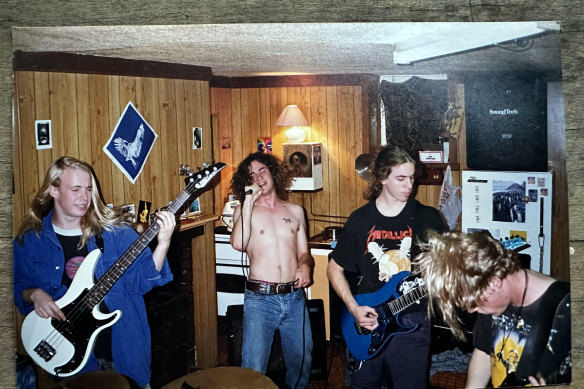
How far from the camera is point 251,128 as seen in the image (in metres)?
2.36

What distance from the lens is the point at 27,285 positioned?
2.25 meters

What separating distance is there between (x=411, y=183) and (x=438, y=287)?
395 mm

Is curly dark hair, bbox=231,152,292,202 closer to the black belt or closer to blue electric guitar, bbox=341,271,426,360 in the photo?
the black belt

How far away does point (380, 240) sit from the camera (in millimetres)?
2396

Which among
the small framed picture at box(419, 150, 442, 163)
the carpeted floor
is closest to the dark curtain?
the small framed picture at box(419, 150, 442, 163)

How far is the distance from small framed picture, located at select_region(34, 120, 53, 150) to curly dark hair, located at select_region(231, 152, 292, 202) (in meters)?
0.65

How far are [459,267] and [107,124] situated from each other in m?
1.37

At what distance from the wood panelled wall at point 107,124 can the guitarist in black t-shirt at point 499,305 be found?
0.91 m

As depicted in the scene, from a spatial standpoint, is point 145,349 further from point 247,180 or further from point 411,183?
point 411,183

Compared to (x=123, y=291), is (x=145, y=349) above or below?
below

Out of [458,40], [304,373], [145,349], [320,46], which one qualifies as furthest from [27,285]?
[458,40]

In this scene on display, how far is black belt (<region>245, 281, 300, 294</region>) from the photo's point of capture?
94.0 inches

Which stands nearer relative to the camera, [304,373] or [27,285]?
[27,285]

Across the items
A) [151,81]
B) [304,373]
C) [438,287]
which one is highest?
[151,81]
